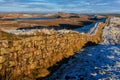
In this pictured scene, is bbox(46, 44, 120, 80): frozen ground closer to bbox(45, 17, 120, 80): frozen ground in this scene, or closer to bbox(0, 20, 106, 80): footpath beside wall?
bbox(45, 17, 120, 80): frozen ground

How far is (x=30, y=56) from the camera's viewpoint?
11523mm

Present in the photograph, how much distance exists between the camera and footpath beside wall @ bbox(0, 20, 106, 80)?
974 centimetres

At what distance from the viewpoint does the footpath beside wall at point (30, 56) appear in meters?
9.74

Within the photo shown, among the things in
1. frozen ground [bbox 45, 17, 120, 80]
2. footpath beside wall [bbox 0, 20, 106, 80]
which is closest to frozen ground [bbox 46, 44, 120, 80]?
frozen ground [bbox 45, 17, 120, 80]

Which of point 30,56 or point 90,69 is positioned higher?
point 30,56

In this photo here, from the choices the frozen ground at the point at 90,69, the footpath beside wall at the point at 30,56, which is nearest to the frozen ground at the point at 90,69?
the frozen ground at the point at 90,69

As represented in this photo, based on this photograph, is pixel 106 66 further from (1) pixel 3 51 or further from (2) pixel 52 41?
(1) pixel 3 51

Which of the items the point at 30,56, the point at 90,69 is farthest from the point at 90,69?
the point at 30,56

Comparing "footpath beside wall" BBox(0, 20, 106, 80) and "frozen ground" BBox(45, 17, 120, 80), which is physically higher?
"footpath beside wall" BBox(0, 20, 106, 80)

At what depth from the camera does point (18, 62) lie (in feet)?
34.2

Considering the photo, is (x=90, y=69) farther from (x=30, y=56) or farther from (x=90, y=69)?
(x=30, y=56)

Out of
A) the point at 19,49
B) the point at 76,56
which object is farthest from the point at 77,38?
the point at 19,49

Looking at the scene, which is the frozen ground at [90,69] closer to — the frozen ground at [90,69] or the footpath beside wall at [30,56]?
the frozen ground at [90,69]

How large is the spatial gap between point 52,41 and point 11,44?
14.8 ft
